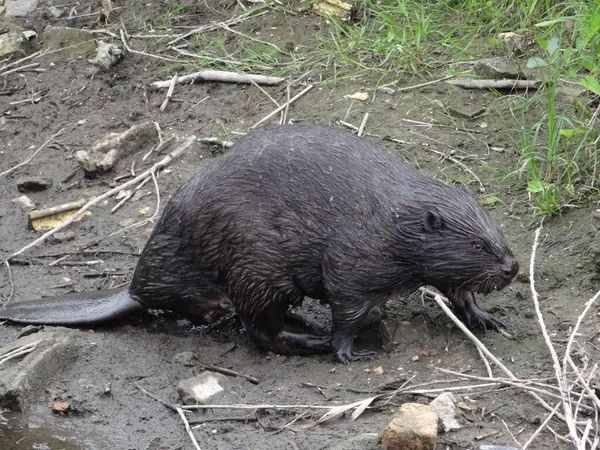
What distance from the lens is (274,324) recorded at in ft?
14.0

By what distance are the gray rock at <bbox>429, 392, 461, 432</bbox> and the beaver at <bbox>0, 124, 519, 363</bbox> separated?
59cm

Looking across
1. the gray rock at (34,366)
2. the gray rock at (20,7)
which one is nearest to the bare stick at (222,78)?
the gray rock at (20,7)

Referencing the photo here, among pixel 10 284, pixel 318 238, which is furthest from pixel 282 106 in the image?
pixel 318 238

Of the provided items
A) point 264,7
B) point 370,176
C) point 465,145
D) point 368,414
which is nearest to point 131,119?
point 264,7

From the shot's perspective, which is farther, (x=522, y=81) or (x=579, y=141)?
(x=522, y=81)

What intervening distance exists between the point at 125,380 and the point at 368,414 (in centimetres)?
115

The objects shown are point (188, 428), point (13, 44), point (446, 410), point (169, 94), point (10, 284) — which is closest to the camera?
point (446, 410)

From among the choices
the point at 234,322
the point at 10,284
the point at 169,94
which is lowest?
the point at 234,322

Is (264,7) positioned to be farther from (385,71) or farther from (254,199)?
(254,199)

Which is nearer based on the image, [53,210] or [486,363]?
[486,363]

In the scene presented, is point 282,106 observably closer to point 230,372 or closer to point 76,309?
point 76,309

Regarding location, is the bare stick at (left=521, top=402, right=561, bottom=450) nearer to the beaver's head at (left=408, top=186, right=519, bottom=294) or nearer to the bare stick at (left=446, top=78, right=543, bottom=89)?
the beaver's head at (left=408, top=186, right=519, bottom=294)

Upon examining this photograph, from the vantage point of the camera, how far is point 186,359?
13.9 feet

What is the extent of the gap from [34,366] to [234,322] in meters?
1.03
